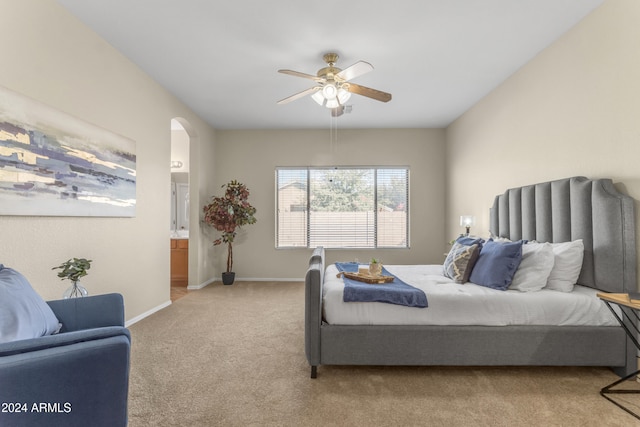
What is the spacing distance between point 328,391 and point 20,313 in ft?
5.82

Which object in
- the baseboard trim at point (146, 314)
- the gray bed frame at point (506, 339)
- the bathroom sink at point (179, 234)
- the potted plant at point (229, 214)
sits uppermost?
the potted plant at point (229, 214)

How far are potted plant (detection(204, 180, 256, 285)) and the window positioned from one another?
696 mm

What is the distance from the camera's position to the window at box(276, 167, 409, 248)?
20.4 ft

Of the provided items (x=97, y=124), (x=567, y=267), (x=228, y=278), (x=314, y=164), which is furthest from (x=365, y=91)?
(x=228, y=278)

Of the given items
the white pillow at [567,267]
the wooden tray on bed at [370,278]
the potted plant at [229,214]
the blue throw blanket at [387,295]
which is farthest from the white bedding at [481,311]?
the potted plant at [229,214]

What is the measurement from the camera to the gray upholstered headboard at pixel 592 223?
7.68 feet

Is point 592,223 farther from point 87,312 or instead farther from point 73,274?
point 73,274

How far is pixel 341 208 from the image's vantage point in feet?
20.5

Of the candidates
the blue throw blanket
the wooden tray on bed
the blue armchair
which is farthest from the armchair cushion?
the wooden tray on bed

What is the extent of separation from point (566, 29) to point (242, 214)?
15.7 feet

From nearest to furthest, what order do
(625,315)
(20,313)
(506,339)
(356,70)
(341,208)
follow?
(20,313), (625,315), (506,339), (356,70), (341,208)

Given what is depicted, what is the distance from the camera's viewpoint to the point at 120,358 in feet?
4.54

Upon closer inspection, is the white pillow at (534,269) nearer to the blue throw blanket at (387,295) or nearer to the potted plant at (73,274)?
the blue throw blanket at (387,295)

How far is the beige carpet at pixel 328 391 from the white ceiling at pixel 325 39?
2.86 meters
